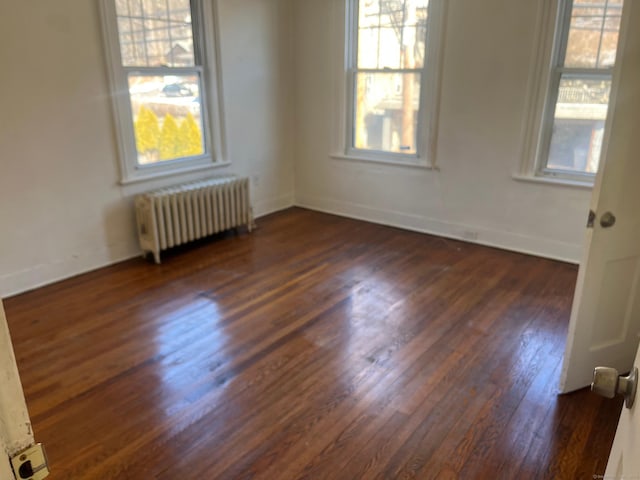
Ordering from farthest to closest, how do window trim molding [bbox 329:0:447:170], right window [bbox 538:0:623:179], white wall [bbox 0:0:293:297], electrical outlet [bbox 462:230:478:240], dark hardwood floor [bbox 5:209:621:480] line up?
electrical outlet [bbox 462:230:478:240]
window trim molding [bbox 329:0:447:170]
right window [bbox 538:0:623:179]
white wall [bbox 0:0:293:297]
dark hardwood floor [bbox 5:209:621:480]

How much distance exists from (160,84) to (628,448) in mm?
4165

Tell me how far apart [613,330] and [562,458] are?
0.74 metres

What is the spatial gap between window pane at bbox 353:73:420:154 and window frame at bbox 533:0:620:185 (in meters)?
1.18

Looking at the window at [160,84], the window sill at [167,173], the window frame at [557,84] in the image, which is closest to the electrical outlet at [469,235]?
the window frame at [557,84]

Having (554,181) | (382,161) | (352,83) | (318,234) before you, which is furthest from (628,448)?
(352,83)

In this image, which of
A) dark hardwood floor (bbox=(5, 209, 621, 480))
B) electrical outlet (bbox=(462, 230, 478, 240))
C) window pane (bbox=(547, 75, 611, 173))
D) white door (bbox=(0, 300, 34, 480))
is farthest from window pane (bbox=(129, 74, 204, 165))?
white door (bbox=(0, 300, 34, 480))

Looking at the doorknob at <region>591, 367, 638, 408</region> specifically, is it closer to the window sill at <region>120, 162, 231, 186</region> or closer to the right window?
the right window

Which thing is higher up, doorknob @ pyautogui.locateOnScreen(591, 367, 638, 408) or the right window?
the right window

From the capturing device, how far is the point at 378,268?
395cm

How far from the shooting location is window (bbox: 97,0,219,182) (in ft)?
12.4

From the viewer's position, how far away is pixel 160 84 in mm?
4105

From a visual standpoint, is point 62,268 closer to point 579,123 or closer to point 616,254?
point 616,254

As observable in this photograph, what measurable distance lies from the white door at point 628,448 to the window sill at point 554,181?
3296 mm

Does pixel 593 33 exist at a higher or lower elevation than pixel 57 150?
higher
